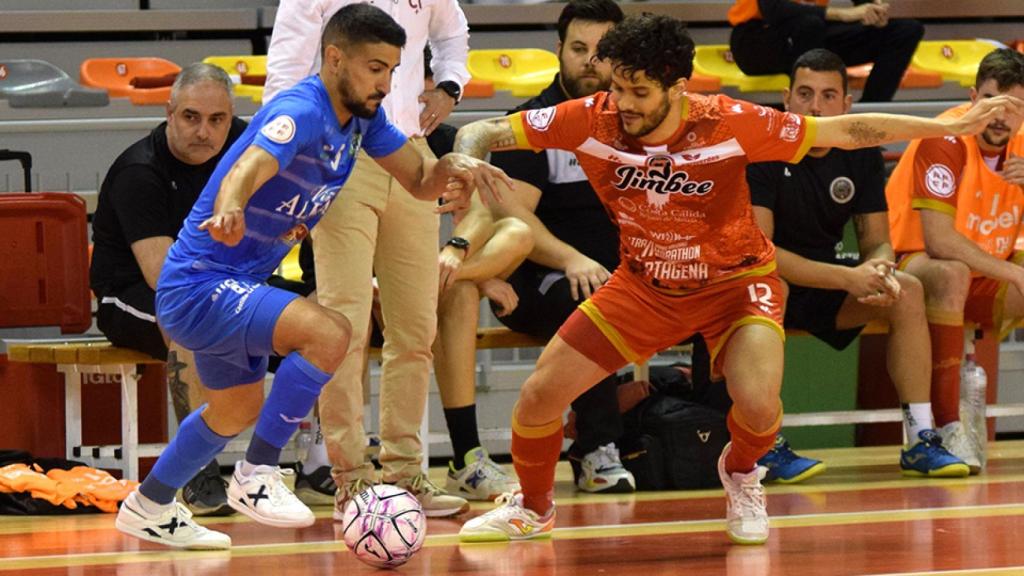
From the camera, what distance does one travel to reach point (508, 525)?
5.28 m

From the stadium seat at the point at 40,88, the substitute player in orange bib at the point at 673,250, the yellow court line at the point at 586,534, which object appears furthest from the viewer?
the stadium seat at the point at 40,88

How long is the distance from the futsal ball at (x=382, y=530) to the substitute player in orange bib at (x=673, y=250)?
1.99 ft

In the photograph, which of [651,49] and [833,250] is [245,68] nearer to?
[833,250]

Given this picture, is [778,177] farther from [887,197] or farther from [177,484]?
[177,484]

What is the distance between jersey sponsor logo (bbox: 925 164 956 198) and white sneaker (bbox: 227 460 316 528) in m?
3.36

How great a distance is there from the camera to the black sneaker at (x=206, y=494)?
6.05m

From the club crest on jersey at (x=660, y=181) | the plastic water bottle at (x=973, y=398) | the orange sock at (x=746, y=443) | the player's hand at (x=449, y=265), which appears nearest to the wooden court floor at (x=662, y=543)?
the orange sock at (x=746, y=443)

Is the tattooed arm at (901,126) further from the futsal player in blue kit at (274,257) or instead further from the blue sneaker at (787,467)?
the blue sneaker at (787,467)

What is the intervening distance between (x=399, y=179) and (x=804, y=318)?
101 inches

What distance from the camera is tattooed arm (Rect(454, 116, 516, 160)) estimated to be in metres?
5.14

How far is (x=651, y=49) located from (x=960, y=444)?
9.70ft

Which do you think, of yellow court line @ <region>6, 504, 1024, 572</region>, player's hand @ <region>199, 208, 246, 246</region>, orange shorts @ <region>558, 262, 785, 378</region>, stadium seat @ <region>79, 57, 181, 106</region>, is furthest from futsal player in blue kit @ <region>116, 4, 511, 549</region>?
stadium seat @ <region>79, 57, 181, 106</region>

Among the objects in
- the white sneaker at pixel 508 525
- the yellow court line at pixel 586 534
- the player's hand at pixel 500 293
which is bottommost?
the yellow court line at pixel 586 534

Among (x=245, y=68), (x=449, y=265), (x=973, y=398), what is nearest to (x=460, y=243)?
(x=449, y=265)
